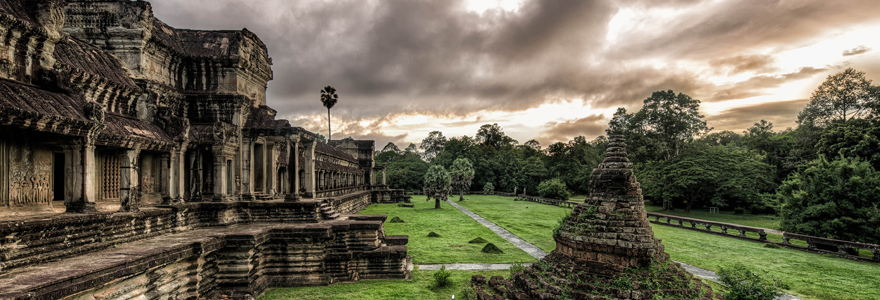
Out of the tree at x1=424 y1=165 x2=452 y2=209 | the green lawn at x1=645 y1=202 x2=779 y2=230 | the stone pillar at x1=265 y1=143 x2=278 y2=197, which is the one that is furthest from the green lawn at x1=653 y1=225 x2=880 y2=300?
the tree at x1=424 y1=165 x2=452 y2=209

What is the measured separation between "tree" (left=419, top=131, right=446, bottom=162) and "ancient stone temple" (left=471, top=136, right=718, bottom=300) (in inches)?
3420

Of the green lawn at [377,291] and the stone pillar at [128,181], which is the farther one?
the green lawn at [377,291]

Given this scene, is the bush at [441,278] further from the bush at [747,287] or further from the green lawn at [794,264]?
the green lawn at [794,264]

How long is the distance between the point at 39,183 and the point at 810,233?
24.8 metres

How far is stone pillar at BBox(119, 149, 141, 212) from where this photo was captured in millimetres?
8289

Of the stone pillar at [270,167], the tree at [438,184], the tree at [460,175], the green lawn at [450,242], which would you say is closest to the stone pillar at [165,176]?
the stone pillar at [270,167]

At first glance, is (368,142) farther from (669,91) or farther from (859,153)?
(859,153)

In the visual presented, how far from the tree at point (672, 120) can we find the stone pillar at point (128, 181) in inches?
1458

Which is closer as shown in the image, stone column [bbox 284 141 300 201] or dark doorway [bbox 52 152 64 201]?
dark doorway [bbox 52 152 64 201]

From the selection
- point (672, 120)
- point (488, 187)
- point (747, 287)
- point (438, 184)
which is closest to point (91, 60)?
point (747, 287)

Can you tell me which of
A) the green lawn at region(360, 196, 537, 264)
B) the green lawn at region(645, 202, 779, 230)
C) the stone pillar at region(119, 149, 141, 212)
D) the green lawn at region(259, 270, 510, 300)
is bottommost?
the green lawn at region(645, 202, 779, 230)

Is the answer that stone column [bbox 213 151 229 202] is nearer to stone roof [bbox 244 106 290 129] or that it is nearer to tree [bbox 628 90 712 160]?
stone roof [bbox 244 106 290 129]

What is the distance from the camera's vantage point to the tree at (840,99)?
2209 centimetres

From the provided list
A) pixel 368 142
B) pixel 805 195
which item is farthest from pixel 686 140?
pixel 368 142
